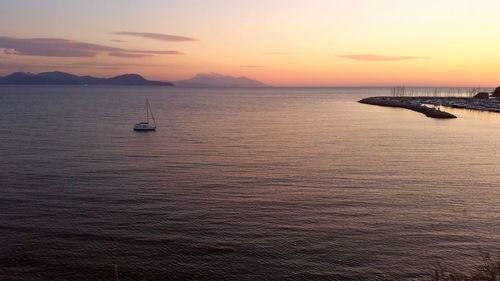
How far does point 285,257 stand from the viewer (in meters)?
20.0

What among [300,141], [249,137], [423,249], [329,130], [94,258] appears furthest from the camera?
[329,130]

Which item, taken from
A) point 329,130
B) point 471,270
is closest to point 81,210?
point 471,270

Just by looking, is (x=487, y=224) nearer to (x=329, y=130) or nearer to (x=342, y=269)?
(x=342, y=269)

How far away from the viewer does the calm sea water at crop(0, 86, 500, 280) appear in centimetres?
1938

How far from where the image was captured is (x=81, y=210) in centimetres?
2614

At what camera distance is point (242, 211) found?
26.2 metres

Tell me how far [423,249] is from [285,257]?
6768mm

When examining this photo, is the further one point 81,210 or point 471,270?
point 81,210

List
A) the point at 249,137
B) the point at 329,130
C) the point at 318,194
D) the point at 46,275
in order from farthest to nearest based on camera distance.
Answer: the point at 329,130 < the point at 249,137 < the point at 318,194 < the point at 46,275

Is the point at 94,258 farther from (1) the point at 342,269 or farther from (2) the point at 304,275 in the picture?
(1) the point at 342,269

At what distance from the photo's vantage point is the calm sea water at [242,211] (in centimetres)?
1938

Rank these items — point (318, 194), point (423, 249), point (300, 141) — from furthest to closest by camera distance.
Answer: point (300, 141) → point (318, 194) → point (423, 249)

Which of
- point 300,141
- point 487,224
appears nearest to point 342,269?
point 487,224

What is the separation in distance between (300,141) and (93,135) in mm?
29284
